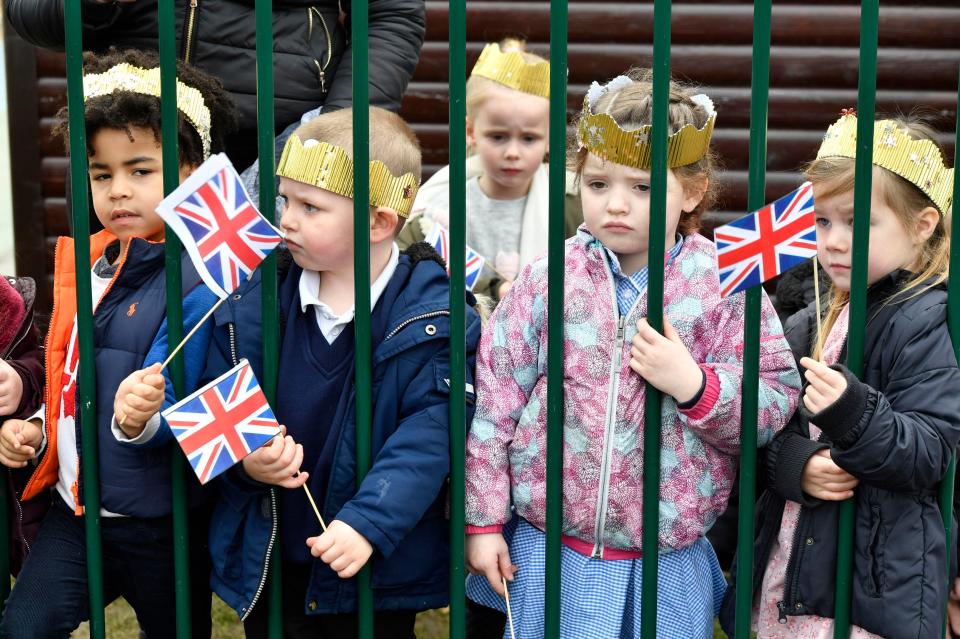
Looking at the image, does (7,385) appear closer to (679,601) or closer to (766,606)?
(679,601)

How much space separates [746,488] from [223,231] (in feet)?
3.45

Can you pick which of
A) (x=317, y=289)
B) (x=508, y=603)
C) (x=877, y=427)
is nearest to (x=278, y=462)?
(x=317, y=289)

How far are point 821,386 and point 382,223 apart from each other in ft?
2.97

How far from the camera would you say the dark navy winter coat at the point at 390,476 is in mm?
2477

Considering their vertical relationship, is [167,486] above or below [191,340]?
below

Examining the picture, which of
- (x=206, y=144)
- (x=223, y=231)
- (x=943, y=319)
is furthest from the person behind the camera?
(x=206, y=144)

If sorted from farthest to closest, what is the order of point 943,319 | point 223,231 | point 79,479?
point 79,479, point 943,319, point 223,231

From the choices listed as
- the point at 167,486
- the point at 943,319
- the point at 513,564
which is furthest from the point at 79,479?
the point at 943,319

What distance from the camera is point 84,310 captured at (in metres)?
2.47

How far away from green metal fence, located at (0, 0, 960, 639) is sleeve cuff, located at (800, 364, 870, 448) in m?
0.08

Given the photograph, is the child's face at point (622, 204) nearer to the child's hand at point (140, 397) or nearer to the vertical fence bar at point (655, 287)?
the vertical fence bar at point (655, 287)

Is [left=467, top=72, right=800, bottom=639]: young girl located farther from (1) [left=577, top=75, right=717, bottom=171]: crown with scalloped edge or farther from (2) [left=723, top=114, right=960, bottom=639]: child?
(2) [left=723, top=114, right=960, bottom=639]: child

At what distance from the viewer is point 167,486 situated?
2.68 metres

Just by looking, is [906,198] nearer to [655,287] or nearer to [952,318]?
[952,318]
